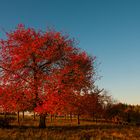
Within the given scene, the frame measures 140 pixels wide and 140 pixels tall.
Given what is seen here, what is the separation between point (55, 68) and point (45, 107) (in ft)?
17.6

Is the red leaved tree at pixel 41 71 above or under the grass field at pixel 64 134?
above

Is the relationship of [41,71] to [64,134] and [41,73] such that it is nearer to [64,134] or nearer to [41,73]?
[41,73]

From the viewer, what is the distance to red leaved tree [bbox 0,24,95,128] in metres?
32.8

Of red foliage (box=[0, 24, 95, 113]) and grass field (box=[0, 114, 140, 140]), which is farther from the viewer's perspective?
red foliage (box=[0, 24, 95, 113])

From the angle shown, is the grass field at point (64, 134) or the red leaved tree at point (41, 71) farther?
the red leaved tree at point (41, 71)

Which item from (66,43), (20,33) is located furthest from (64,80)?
(20,33)

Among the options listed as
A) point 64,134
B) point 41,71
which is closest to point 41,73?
point 41,71

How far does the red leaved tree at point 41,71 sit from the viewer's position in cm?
3284

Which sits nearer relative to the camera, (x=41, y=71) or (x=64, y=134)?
(x=64, y=134)

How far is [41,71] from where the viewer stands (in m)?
34.4

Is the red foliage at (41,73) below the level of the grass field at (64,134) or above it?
above

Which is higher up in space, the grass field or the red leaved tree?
the red leaved tree

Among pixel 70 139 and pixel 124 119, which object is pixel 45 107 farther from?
pixel 124 119

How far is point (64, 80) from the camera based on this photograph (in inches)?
1310
